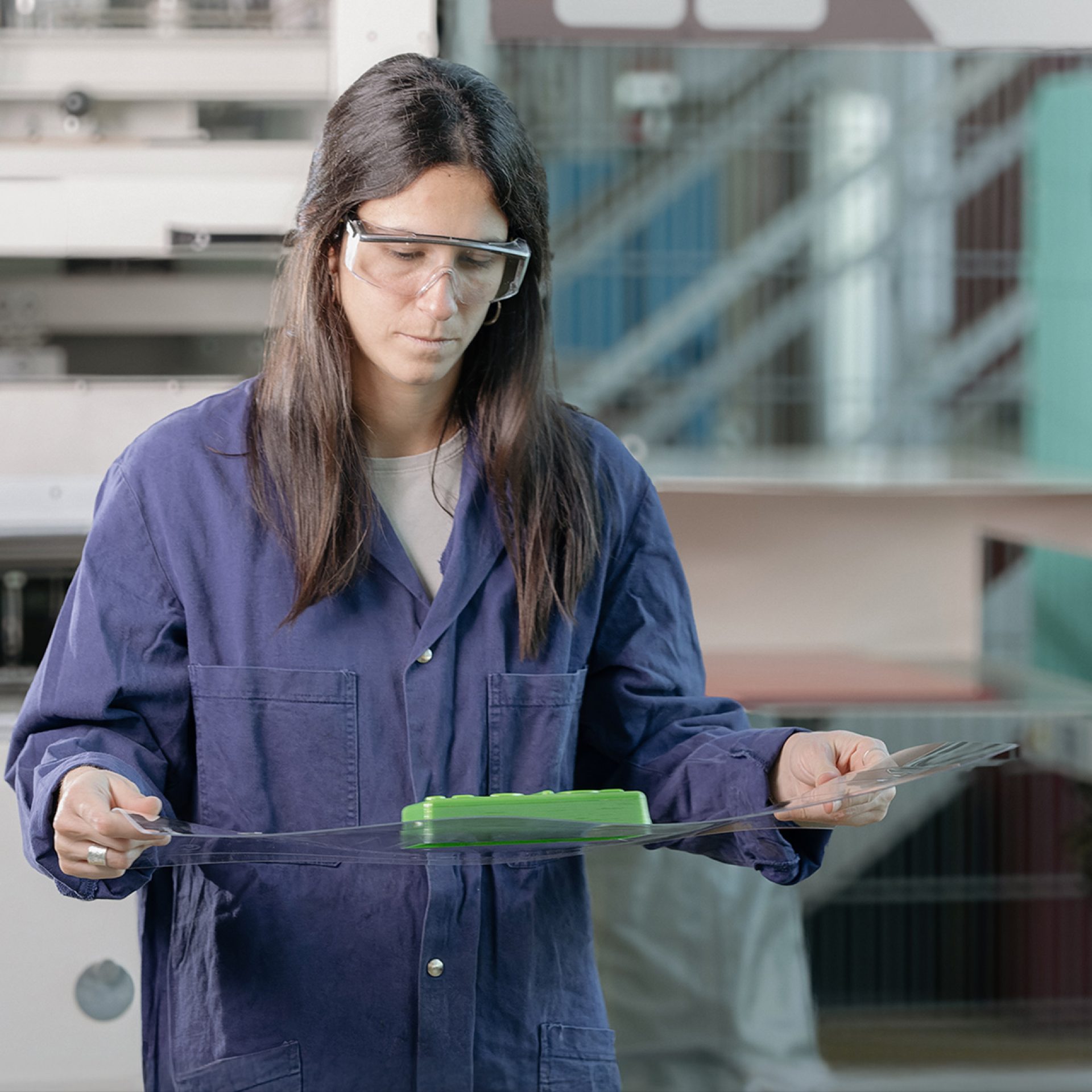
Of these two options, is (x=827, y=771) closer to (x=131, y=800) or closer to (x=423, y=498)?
(x=423, y=498)

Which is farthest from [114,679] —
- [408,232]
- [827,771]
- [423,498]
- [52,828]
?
[827,771]

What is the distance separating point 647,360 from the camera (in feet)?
6.58

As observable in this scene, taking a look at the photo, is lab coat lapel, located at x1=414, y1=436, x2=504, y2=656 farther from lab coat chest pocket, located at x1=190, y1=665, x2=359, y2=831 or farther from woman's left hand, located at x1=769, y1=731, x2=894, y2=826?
woman's left hand, located at x1=769, y1=731, x2=894, y2=826

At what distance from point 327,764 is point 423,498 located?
0.70 feet

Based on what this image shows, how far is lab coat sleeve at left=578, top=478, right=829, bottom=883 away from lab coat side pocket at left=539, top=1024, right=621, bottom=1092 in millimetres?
169

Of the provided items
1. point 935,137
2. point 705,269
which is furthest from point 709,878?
point 935,137

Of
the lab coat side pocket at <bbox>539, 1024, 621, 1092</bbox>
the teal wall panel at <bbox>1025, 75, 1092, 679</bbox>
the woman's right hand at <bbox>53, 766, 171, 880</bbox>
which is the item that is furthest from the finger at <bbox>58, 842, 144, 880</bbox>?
the teal wall panel at <bbox>1025, 75, 1092, 679</bbox>

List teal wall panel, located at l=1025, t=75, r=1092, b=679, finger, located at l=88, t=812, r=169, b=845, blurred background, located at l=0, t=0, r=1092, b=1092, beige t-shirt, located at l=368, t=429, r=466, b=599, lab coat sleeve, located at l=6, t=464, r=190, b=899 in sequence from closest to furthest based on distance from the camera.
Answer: finger, located at l=88, t=812, r=169, b=845 < lab coat sleeve, located at l=6, t=464, r=190, b=899 < beige t-shirt, located at l=368, t=429, r=466, b=599 < blurred background, located at l=0, t=0, r=1092, b=1092 < teal wall panel, located at l=1025, t=75, r=1092, b=679

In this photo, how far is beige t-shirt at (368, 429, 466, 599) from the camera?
1.00 m

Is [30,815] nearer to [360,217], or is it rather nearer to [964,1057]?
[360,217]

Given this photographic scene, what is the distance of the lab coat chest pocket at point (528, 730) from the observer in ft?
3.22

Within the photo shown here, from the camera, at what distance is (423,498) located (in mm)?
1023

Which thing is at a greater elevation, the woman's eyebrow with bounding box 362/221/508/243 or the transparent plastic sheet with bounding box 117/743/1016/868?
the woman's eyebrow with bounding box 362/221/508/243

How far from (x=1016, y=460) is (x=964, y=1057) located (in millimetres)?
1033
